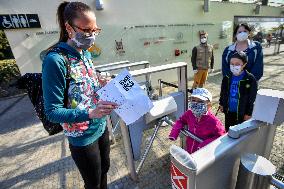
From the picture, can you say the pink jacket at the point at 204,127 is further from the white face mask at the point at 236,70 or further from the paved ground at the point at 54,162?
the paved ground at the point at 54,162

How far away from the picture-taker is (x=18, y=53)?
5.34 m

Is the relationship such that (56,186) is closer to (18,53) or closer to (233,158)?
(233,158)

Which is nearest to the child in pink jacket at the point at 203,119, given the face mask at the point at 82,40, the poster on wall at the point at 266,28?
the face mask at the point at 82,40

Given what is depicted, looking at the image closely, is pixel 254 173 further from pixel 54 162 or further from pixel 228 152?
pixel 54 162

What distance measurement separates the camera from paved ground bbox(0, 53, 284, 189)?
2807 mm

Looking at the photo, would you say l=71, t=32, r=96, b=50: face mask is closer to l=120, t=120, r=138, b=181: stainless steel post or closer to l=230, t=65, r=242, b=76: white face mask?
l=120, t=120, r=138, b=181: stainless steel post

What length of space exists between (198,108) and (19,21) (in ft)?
17.3

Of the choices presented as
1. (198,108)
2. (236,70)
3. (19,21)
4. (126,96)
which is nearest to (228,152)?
(126,96)

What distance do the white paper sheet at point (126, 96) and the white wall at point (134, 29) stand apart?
5077 millimetres

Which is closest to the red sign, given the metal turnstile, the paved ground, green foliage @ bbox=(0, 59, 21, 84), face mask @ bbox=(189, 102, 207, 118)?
the metal turnstile

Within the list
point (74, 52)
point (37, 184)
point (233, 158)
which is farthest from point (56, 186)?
point (233, 158)

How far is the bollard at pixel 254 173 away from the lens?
1.09 m

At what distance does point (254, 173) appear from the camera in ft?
3.57

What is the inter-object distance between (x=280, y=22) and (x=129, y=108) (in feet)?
53.7
